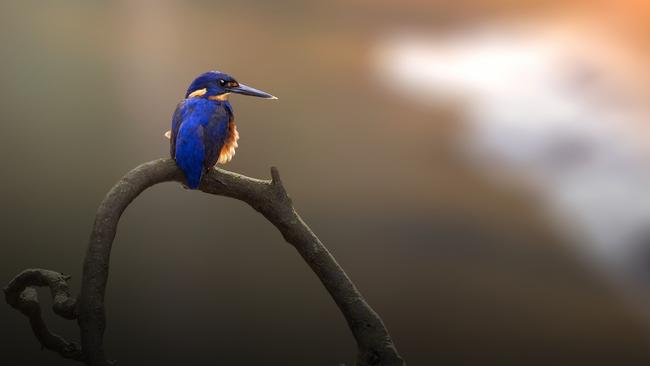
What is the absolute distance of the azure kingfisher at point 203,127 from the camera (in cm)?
176

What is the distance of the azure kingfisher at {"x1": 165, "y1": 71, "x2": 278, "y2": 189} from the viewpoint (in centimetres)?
176

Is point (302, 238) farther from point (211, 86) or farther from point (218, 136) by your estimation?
point (211, 86)

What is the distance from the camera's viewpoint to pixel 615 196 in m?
2.78

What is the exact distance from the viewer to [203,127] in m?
1.82

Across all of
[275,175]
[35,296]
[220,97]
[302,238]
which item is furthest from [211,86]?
[35,296]

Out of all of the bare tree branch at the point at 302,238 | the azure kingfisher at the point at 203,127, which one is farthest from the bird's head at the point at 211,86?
the bare tree branch at the point at 302,238

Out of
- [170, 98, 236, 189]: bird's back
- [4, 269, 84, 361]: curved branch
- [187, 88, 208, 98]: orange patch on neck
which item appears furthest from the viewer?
[187, 88, 208, 98]: orange patch on neck

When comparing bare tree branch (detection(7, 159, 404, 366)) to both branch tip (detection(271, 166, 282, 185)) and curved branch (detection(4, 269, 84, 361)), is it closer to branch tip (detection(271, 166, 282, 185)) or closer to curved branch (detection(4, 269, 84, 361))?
branch tip (detection(271, 166, 282, 185))

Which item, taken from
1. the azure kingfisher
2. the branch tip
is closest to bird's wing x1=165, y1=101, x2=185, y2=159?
the azure kingfisher

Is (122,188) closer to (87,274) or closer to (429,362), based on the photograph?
(87,274)

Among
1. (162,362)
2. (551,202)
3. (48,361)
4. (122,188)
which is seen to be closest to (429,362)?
(551,202)

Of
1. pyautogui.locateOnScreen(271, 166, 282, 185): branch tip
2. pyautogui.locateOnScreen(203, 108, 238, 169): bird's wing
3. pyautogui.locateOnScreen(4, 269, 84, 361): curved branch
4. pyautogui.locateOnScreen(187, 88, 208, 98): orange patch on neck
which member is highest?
pyautogui.locateOnScreen(187, 88, 208, 98): orange patch on neck

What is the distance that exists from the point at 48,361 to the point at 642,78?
255 cm

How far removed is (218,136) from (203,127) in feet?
0.15
